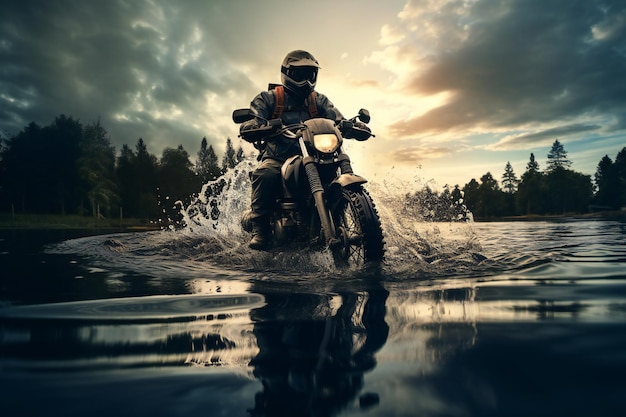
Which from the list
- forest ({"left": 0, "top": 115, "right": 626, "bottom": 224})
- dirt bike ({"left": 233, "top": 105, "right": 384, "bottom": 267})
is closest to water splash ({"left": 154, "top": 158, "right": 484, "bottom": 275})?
dirt bike ({"left": 233, "top": 105, "right": 384, "bottom": 267})

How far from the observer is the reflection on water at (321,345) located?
1185mm

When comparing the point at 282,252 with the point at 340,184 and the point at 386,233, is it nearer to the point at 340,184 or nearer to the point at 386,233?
the point at 340,184

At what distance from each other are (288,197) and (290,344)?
344 centimetres

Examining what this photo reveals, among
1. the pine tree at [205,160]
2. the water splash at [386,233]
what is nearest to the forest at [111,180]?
the pine tree at [205,160]

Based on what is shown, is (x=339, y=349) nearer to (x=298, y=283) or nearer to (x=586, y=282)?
(x=298, y=283)

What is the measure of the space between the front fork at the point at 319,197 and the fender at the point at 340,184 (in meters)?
0.18

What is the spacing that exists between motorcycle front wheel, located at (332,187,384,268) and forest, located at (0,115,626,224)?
32986 mm

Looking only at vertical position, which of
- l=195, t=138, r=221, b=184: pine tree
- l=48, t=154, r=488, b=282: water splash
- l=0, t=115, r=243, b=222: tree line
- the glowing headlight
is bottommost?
l=48, t=154, r=488, b=282: water splash

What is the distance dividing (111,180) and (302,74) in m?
52.5

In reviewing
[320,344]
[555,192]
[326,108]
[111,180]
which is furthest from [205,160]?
[320,344]

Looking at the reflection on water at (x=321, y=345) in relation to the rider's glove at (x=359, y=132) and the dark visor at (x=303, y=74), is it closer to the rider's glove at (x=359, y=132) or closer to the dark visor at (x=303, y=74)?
the rider's glove at (x=359, y=132)

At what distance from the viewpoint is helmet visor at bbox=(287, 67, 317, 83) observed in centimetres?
550

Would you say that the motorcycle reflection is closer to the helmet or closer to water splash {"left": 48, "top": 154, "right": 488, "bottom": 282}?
water splash {"left": 48, "top": 154, "right": 488, "bottom": 282}

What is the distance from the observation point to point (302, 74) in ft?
18.1
